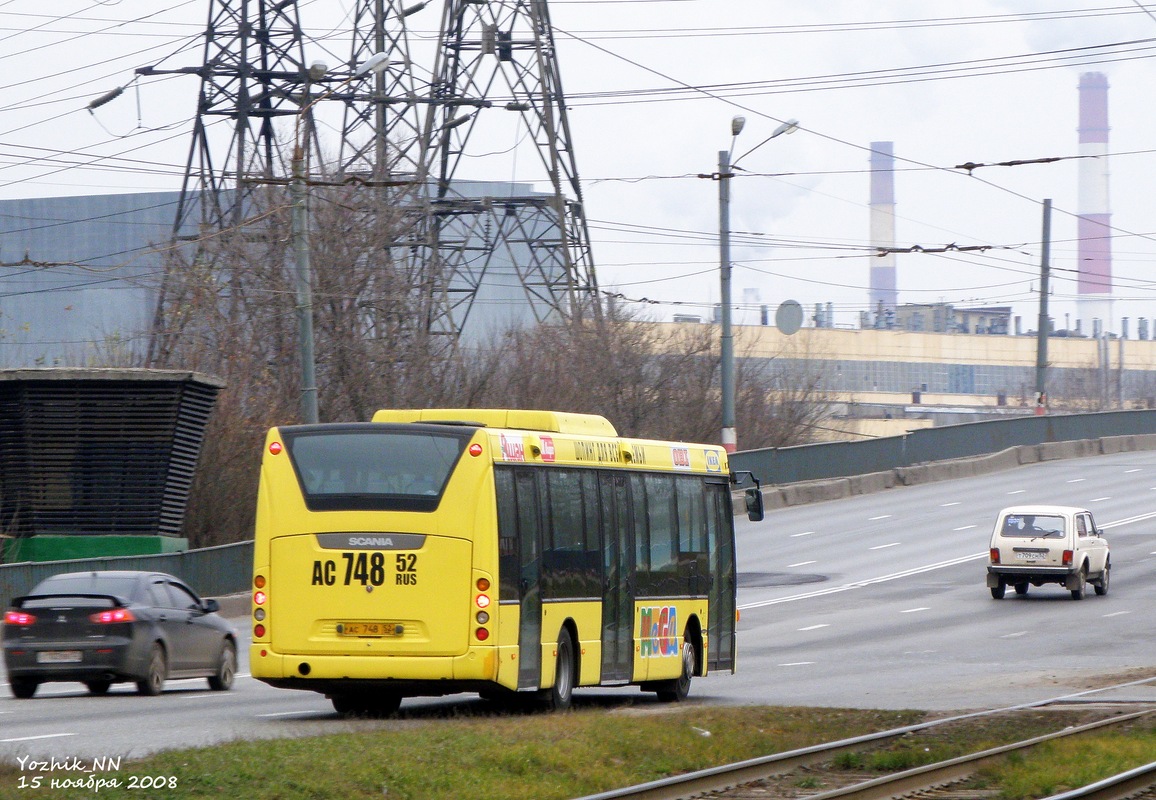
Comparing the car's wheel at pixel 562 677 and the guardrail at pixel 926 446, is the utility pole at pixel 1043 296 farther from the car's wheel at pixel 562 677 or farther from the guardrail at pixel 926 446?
the car's wheel at pixel 562 677

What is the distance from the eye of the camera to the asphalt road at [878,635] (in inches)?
601

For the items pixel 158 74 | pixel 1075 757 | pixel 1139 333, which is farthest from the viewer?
pixel 1139 333

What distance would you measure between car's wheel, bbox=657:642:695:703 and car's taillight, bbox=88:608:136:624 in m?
5.80

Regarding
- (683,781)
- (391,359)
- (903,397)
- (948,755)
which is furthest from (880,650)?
(903,397)

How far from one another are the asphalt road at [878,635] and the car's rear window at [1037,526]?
131 cm

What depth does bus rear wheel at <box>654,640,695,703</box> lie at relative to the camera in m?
19.0

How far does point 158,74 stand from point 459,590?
2946cm

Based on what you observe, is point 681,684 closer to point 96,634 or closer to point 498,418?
point 498,418

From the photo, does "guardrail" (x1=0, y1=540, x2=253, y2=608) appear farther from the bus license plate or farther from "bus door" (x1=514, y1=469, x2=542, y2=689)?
"bus door" (x1=514, y1=469, x2=542, y2=689)

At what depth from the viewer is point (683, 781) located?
1059cm

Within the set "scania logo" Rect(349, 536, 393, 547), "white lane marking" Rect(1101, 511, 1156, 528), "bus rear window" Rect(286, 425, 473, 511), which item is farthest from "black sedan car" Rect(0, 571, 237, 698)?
"white lane marking" Rect(1101, 511, 1156, 528)

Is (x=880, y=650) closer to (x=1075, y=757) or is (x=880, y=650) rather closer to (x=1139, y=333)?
(x=1075, y=757)

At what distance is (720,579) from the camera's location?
20.4 metres

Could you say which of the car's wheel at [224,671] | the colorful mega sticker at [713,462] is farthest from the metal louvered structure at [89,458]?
the colorful mega sticker at [713,462]
